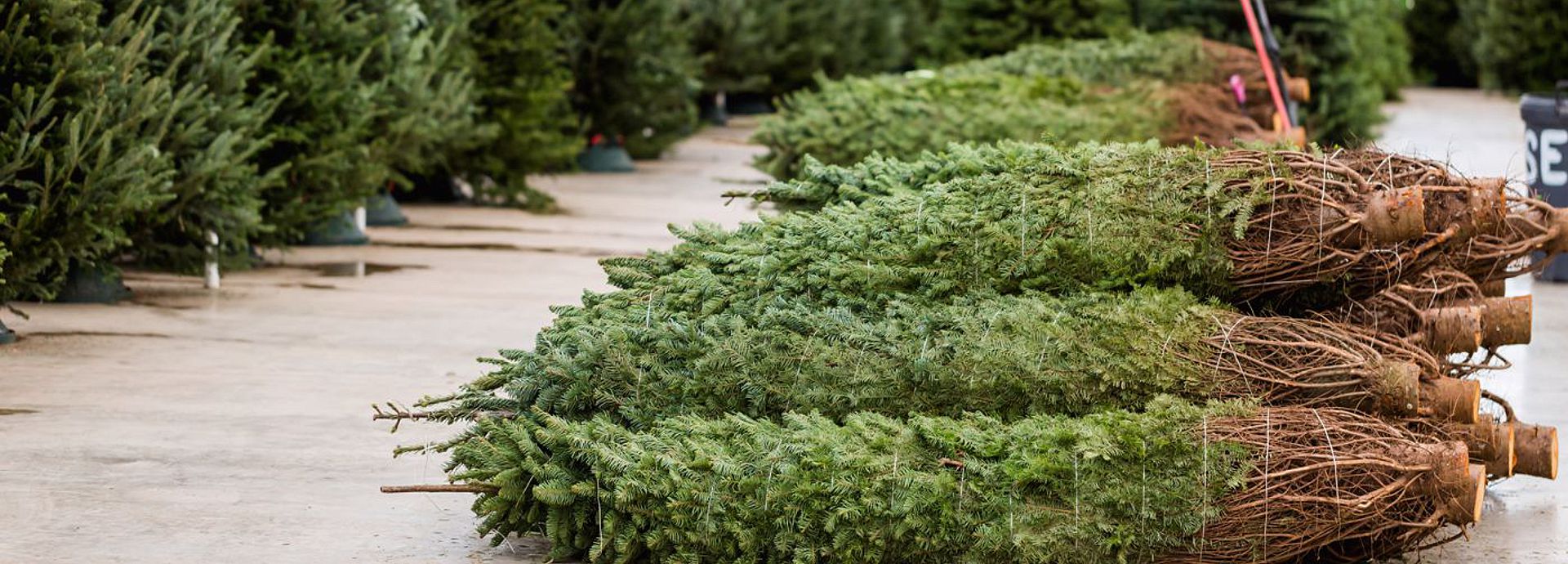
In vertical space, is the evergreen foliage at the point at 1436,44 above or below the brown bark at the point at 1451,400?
above

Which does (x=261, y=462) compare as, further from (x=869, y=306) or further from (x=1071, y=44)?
(x=1071, y=44)

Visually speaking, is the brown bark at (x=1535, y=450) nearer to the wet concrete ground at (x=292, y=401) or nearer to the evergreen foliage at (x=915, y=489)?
the wet concrete ground at (x=292, y=401)

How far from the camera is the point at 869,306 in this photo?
445 centimetres

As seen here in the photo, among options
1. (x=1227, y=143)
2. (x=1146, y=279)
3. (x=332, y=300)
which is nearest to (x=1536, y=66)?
(x=1227, y=143)

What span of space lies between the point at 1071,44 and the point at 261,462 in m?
8.70

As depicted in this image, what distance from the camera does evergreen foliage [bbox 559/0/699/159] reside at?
47.6 feet

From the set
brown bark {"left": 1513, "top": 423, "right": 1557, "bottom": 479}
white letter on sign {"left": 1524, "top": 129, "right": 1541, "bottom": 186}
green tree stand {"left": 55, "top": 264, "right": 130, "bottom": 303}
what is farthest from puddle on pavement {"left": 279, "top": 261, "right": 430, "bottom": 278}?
white letter on sign {"left": 1524, "top": 129, "right": 1541, "bottom": 186}

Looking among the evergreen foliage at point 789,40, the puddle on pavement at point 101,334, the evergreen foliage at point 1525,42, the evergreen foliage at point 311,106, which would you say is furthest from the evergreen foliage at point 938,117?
the evergreen foliage at point 1525,42

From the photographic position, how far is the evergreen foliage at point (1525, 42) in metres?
23.8

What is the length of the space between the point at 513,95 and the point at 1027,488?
29.1ft

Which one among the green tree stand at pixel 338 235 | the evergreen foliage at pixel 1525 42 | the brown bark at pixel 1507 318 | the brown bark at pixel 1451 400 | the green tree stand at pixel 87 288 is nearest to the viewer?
the brown bark at pixel 1451 400

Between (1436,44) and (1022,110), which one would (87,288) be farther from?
(1436,44)

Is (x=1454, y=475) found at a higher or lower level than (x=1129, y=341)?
lower

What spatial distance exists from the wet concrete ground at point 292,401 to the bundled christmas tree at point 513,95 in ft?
4.27
